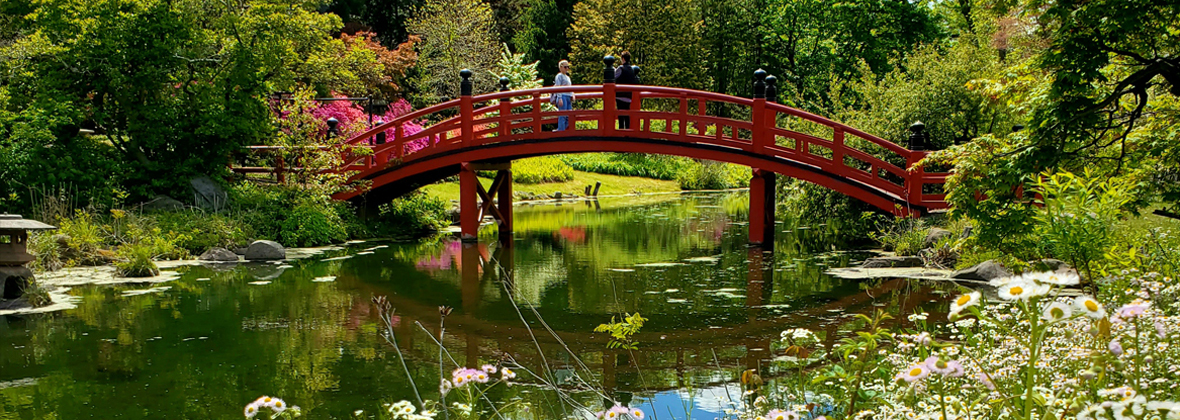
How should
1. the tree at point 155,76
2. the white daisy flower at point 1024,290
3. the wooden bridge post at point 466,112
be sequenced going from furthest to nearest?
1. the wooden bridge post at point 466,112
2. the tree at point 155,76
3. the white daisy flower at point 1024,290

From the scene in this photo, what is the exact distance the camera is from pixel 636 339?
7422mm

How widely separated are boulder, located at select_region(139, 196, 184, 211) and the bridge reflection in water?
5.20 meters

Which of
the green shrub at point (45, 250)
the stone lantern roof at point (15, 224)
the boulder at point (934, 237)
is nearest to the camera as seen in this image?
the stone lantern roof at point (15, 224)

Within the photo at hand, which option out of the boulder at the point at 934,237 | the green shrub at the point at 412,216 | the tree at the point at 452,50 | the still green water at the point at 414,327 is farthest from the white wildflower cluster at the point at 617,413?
the tree at the point at 452,50

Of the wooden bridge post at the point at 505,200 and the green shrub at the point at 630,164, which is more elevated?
the green shrub at the point at 630,164

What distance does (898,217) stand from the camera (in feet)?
39.8

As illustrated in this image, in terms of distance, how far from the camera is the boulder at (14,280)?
8672 millimetres

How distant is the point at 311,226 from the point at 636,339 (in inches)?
313

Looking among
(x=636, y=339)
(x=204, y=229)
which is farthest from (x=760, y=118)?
(x=204, y=229)

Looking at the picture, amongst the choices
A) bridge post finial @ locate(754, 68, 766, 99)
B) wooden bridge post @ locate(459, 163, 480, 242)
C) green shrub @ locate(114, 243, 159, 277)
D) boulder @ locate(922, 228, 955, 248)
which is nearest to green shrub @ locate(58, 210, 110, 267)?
green shrub @ locate(114, 243, 159, 277)

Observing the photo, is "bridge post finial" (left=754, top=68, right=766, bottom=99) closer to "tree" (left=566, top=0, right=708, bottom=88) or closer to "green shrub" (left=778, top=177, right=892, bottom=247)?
"green shrub" (left=778, top=177, right=892, bottom=247)

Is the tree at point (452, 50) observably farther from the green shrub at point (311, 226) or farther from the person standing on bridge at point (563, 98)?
the green shrub at point (311, 226)

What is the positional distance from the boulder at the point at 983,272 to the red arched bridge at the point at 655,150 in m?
2.25

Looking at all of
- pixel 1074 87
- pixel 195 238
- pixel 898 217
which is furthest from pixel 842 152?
pixel 195 238
